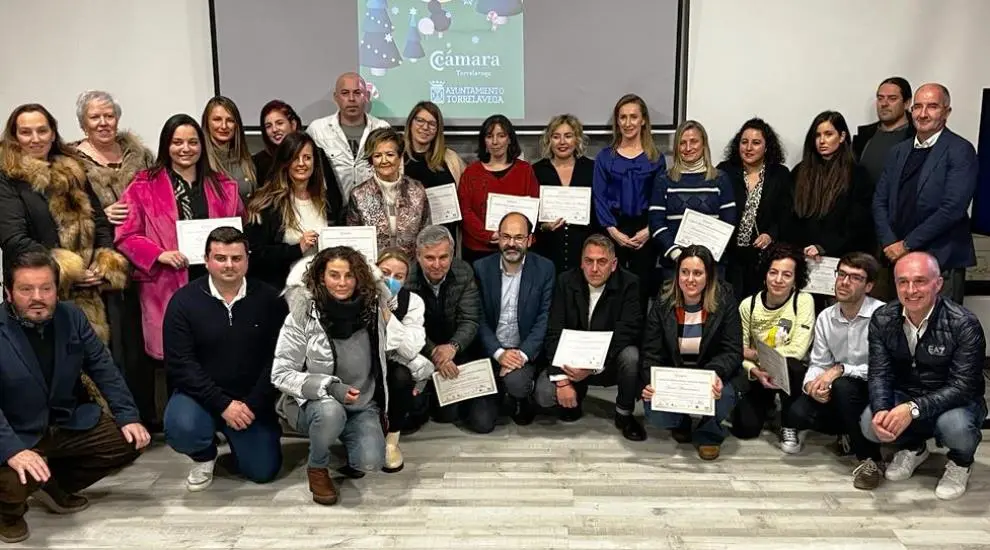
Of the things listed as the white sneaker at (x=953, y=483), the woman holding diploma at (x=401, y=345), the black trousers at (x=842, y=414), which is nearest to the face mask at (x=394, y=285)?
the woman holding diploma at (x=401, y=345)

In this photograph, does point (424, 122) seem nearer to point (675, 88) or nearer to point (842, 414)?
point (675, 88)

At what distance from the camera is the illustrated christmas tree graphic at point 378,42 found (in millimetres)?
4863

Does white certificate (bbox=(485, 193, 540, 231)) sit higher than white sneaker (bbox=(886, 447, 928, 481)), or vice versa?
white certificate (bbox=(485, 193, 540, 231))

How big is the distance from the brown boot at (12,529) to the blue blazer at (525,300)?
6.96 feet

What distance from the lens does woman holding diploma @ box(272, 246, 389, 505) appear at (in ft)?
10.6

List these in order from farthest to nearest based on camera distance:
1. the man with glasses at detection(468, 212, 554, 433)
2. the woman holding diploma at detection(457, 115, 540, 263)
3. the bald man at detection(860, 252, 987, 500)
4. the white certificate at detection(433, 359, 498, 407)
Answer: the woman holding diploma at detection(457, 115, 540, 263) → the man with glasses at detection(468, 212, 554, 433) → the white certificate at detection(433, 359, 498, 407) → the bald man at detection(860, 252, 987, 500)

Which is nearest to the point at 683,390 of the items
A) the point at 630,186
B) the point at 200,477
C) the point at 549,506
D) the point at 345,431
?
the point at 549,506

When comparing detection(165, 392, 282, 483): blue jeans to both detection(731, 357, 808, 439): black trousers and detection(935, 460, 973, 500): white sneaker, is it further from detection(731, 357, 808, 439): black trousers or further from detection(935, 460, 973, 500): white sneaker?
detection(935, 460, 973, 500): white sneaker

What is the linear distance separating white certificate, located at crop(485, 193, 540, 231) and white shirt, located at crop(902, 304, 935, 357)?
6.00 ft

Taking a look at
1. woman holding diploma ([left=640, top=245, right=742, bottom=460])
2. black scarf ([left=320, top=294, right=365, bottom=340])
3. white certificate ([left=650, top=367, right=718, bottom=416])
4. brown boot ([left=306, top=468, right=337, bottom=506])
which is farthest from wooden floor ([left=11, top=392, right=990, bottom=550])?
black scarf ([left=320, top=294, right=365, bottom=340])

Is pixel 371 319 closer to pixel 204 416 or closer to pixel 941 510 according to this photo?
pixel 204 416

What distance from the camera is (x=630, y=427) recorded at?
387cm

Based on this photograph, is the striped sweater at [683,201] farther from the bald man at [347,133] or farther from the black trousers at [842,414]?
the bald man at [347,133]

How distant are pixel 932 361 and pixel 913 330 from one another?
0.14 metres
